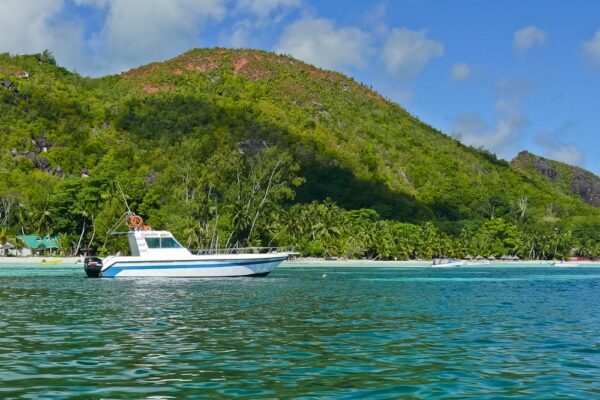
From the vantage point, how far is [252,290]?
135 ft

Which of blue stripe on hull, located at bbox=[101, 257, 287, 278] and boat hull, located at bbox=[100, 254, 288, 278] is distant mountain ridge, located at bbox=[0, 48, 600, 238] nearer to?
blue stripe on hull, located at bbox=[101, 257, 287, 278]

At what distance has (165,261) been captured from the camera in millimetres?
53438

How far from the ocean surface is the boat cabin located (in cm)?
2088

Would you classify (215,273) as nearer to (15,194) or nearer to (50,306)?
(50,306)

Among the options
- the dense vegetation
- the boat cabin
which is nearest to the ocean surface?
the boat cabin

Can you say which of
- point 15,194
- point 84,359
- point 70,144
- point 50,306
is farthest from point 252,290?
point 70,144

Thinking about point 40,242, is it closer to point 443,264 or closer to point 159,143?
point 159,143

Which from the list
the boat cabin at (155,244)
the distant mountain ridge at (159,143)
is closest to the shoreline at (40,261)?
the distant mountain ridge at (159,143)

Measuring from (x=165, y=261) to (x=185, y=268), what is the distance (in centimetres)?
171

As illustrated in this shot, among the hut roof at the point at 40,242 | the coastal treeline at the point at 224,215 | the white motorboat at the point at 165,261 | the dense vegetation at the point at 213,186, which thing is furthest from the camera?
the hut roof at the point at 40,242

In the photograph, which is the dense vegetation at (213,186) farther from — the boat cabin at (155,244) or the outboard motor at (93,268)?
the boat cabin at (155,244)

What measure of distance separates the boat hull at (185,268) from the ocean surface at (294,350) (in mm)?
20760

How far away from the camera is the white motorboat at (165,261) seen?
176 feet

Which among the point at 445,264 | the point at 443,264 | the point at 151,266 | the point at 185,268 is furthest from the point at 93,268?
the point at 445,264
